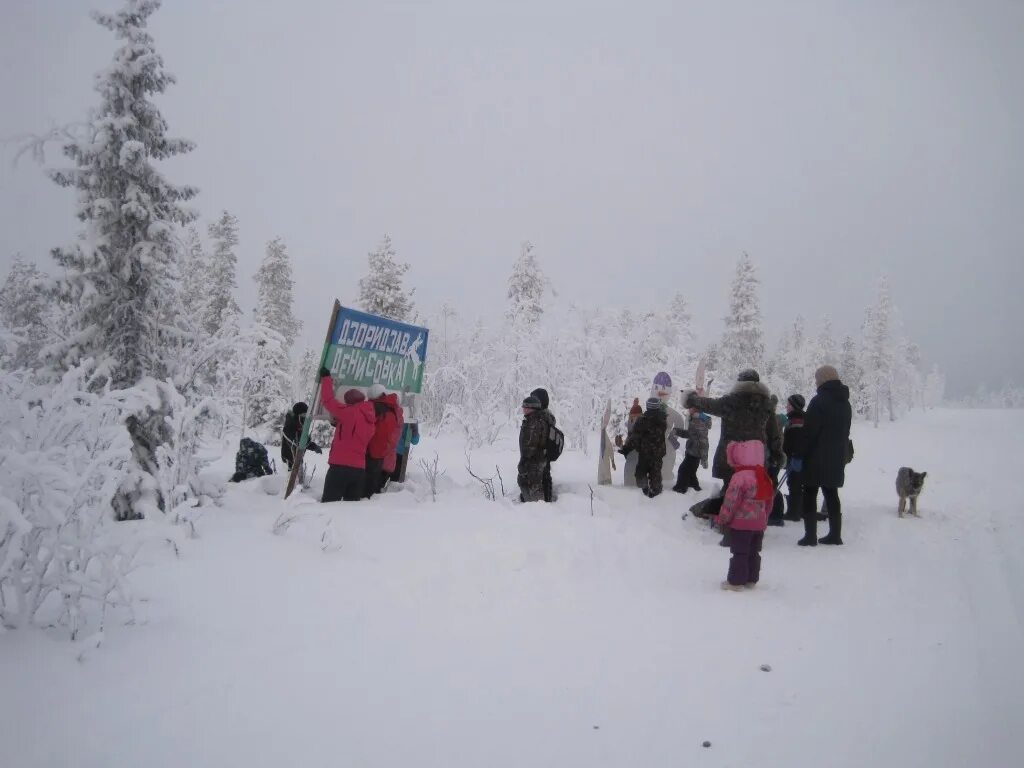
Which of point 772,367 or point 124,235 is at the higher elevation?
point 772,367

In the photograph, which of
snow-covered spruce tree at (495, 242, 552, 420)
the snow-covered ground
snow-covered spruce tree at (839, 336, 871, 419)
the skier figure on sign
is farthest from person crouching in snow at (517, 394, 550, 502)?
→ snow-covered spruce tree at (839, 336, 871, 419)

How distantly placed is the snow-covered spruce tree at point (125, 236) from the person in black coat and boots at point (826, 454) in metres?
8.84

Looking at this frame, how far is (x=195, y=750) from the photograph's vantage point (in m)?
2.30

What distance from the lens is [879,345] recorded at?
45.8 meters

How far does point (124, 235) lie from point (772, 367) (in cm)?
5733

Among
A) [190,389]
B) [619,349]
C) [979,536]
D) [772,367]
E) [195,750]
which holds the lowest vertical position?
[195,750]

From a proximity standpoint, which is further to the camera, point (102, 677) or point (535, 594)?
point (535, 594)

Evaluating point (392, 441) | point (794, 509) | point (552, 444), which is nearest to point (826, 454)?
point (794, 509)

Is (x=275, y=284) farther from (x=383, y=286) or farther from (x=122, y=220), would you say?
(x=122, y=220)

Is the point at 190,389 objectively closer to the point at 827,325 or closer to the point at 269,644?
the point at 269,644

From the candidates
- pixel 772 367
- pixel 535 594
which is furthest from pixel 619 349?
pixel 772 367

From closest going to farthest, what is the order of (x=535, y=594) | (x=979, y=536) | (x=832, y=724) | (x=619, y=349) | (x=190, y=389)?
(x=832, y=724)
(x=535, y=594)
(x=979, y=536)
(x=190, y=389)
(x=619, y=349)

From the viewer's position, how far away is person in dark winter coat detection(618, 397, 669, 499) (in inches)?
312

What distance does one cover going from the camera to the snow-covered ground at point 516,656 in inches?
98.4
